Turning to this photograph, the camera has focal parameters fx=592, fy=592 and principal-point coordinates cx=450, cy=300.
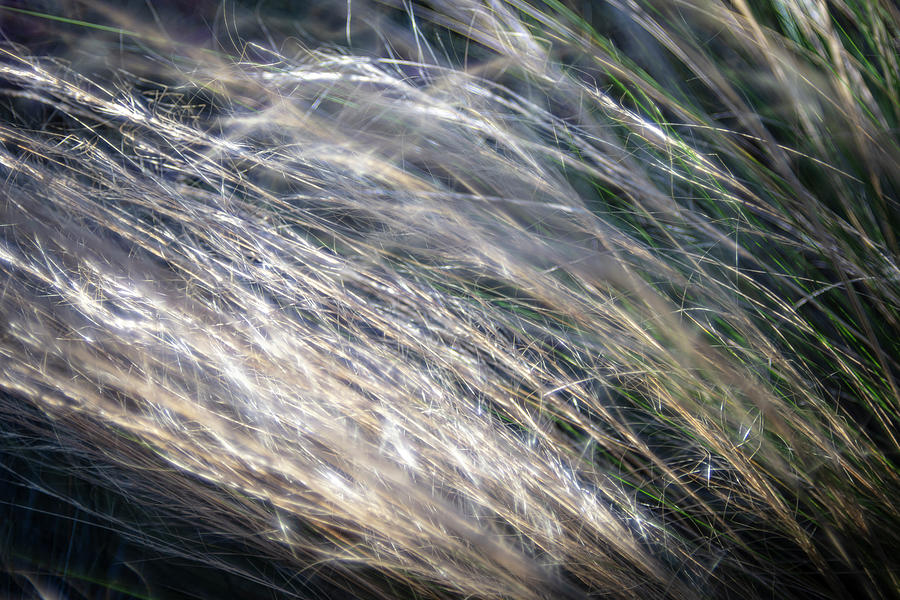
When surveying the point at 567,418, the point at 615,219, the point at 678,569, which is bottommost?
the point at 678,569

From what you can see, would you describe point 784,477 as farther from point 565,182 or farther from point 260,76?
point 260,76

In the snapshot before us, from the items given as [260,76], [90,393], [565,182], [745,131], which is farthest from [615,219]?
[90,393]

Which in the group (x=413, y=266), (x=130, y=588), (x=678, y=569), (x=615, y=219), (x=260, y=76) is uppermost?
(x=260, y=76)

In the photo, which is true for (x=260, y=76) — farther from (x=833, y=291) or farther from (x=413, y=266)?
(x=833, y=291)

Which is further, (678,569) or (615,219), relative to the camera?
(615,219)

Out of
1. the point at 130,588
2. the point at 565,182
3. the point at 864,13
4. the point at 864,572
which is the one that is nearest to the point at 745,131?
the point at 864,13

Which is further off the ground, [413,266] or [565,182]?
[565,182]
